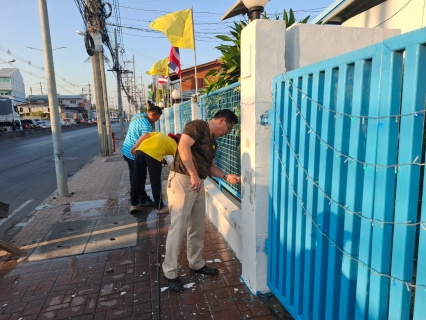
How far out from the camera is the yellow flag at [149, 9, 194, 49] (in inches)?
216

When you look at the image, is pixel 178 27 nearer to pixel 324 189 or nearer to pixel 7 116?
pixel 324 189

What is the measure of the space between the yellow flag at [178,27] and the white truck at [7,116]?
3008 cm

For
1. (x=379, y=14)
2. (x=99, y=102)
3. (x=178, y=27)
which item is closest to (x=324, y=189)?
(x=379, y=14)

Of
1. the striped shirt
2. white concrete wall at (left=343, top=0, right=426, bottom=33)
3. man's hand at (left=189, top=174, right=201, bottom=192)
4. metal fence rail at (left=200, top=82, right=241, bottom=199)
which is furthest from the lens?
the striped shirt

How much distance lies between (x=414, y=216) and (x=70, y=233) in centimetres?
448

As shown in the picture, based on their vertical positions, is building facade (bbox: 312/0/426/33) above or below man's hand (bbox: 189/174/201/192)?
above

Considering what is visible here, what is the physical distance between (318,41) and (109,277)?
3056mm

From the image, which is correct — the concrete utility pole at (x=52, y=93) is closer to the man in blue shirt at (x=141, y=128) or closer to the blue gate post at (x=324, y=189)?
the man in blue shirt at (x=141, y=128)

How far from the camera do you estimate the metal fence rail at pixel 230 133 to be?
141 inches

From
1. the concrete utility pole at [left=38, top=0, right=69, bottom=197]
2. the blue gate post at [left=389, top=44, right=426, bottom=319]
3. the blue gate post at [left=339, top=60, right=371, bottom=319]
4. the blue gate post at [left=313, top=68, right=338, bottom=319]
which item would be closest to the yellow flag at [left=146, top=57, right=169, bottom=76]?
the concrete utility pole at [left=38, top=0, right=69, bottom=197]

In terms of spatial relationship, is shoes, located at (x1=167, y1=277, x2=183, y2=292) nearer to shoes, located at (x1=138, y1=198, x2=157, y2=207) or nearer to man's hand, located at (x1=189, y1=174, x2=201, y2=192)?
man's hand, located at (x1=189, y1=174, x2=201, y2=192)

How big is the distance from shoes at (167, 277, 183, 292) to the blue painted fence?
105 cm

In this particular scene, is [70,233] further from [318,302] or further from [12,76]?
[12,76]

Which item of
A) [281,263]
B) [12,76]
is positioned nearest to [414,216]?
[281,263]
